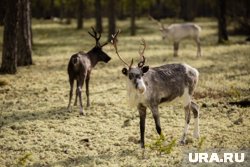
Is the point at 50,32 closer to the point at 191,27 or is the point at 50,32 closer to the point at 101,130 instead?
the point at 191,27

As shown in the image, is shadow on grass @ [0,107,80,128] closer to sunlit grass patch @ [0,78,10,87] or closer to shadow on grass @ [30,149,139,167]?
shadow on grass @ [30,149,139,167]

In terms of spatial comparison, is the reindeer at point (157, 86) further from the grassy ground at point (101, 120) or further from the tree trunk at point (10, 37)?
the tree trunk at point (10, 37)

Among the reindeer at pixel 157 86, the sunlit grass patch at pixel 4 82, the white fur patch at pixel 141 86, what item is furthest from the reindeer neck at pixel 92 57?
the white fur patch at pixel 141 86

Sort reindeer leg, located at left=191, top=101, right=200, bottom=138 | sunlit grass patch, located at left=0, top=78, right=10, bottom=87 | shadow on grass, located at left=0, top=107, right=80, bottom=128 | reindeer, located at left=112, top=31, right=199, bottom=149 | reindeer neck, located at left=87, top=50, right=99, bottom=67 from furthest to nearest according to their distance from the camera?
1. sunlit grass patch, located at left=0, top=78, right=10, bottom=87
2. reindeer neck, located at left=87, top=50, right=99, bottom=67
3. shadow on grass, located at left=0, top=107, right=80, bottom=128
4. reindeer leg, located at left=191, top=101, right=200, bottom=138
5. reindeer, located at left=112, top=31, right=199, bottom=149

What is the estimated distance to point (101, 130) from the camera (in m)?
10.2

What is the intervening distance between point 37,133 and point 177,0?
5958 centimetres

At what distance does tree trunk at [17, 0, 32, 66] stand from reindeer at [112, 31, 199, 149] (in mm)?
9992

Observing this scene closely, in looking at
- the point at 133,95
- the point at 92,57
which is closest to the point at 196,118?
the point at 133,95

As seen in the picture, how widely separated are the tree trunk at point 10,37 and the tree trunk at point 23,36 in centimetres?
172

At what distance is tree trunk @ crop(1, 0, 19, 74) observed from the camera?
16516mm

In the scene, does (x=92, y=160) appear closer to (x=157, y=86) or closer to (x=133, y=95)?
(x=133, y=95)

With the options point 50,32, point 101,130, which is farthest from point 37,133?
point 50,32

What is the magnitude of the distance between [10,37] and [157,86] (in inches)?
369

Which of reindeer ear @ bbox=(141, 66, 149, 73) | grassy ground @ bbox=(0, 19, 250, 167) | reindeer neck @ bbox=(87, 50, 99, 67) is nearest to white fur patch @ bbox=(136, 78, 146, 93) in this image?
reindeer ear @ bbox=(141, 66, 149, 73)
